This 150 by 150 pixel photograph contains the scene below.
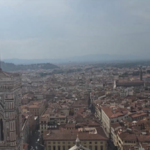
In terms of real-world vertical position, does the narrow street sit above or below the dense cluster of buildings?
below

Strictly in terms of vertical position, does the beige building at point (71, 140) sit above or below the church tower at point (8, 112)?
below

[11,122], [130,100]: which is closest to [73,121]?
[130,100]

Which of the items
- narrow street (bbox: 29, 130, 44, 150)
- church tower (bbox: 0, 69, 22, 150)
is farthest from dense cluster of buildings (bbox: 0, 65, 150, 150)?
narrow street (bbox: 29, 130, 44, 150)

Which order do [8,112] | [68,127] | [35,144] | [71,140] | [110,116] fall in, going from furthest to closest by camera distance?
1. [110,116]
2. [35,144]
3. [68,127]
4. [71,140]
5. [8,112]

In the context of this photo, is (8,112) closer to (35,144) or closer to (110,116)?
(35,144)

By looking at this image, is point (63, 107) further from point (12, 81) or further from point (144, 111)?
point (12, 81)

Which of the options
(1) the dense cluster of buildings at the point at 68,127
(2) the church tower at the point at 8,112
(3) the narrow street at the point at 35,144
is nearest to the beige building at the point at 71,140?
(1) the dense cluster of buildings at the point at 68,127

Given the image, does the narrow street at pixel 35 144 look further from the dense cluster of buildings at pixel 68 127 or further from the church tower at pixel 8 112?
the church tower at pixel 8 112

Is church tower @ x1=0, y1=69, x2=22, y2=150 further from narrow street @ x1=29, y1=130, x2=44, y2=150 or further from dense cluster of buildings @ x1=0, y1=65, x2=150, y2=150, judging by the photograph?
narrow street @ x1=29, y1=130, x2=44, y2=150

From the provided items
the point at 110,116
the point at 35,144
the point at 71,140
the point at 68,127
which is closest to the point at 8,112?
the point at 71,140

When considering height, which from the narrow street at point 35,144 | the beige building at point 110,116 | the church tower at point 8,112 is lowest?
the narrow street at point 35,144

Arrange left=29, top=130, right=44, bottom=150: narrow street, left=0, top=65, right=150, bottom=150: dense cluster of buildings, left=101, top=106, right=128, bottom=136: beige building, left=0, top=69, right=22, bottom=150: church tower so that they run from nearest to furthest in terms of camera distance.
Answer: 1. left=0, top=69, right=22, bottom=150: church tower
2. left=0, top=65, right=150, bottom=150: dense cluster of buildings
3. left=29, top=130, right=44, bottom=150: narrow street
4. left=101, top=106, right=128, bottom=136: beige building

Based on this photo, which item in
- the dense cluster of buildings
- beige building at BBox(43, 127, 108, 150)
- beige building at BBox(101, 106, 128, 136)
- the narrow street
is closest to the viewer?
the dense cluster of buildings

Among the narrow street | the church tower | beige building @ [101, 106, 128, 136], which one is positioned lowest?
the narrow street
